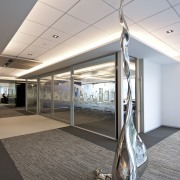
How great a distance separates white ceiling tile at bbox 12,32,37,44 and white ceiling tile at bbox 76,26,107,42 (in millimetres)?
1371

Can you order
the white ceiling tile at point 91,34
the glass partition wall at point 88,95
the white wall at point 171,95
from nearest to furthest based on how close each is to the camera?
the white ceiling tile at point 91,34
the glass partition wall at point 88,95
the white wall at point 171,95

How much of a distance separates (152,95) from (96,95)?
2243 millimetres

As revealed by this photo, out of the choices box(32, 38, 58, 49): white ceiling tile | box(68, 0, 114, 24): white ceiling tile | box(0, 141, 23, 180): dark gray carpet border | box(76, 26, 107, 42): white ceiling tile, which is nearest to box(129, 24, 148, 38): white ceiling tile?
box(76, 26, 107, 42): white ceiling tile

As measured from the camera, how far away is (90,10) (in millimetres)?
2779

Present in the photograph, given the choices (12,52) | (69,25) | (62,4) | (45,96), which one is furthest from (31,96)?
(62,4)

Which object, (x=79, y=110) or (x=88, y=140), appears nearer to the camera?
(x=88, y=140)

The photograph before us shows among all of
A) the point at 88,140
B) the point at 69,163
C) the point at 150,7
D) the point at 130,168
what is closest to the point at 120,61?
the point at 150,7

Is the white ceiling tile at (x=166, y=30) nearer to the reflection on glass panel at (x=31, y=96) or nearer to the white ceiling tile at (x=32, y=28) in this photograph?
the white ceiling tile at (x=32, y=28)

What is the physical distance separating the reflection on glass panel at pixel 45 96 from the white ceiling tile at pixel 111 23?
5.84 m

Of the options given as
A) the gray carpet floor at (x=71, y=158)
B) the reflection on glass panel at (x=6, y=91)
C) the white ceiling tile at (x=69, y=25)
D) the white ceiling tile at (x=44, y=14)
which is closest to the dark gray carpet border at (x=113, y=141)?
the gray carpet floor at (x=71, y=158)

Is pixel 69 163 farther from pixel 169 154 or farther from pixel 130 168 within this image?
pixel 169 154

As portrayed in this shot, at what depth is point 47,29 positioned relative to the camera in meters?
3.62

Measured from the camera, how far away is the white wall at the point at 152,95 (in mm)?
5480

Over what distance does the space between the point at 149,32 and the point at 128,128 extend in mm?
3021
